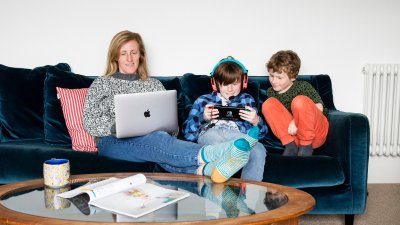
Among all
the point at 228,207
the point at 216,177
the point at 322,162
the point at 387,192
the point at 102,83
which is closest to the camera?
the point at 228,207

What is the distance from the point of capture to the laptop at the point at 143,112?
2.18 metres

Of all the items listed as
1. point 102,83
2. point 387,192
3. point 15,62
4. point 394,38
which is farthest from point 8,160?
point 394,38

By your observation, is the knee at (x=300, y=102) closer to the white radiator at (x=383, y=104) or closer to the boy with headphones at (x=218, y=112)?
the boy with headphones at (x=218, y=112)

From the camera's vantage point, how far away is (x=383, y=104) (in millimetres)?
3277

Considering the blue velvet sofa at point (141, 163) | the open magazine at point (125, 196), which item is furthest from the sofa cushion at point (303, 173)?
the open magazine at point (125, 196)

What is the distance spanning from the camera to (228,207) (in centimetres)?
147

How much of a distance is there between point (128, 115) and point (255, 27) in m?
1.39

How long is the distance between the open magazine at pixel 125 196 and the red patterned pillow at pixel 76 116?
1.01m

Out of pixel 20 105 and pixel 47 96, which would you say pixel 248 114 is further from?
pixel 20 105

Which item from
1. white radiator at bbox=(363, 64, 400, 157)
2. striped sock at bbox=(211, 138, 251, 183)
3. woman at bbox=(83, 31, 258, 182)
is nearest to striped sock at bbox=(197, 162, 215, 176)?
woman at bbox=(83, 31, 258, 182)

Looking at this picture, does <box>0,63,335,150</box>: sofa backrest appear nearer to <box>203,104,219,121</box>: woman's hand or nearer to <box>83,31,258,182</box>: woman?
<box>83,31,258,182</box>: woman

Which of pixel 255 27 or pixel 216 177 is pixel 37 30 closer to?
pixel 255 27

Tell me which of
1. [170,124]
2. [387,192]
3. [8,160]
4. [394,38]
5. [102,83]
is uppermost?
[394,38]

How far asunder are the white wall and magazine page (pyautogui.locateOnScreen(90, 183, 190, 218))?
177 centimetres
